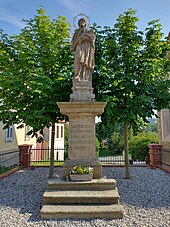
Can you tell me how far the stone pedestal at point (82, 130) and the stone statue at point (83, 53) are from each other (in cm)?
117

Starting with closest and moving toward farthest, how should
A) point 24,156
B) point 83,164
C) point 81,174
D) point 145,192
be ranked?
point 81,174 → point 83,164 → point 145,192 → point 24,156

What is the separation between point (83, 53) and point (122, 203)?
4.91 meters

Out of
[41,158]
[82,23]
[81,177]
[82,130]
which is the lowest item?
[41,158]

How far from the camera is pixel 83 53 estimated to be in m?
6.47

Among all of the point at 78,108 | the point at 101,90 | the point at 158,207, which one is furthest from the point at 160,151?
the point at 78,108

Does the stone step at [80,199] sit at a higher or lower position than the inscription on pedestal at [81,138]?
lower

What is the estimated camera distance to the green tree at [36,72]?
283 inches

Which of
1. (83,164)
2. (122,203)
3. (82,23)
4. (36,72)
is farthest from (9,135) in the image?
(122,203)

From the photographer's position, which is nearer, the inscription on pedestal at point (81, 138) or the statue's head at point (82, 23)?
the inscription on pedestal at point (81, 138)

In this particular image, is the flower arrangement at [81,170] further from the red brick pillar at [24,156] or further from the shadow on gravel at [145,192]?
the red brick pillar at [24,156]

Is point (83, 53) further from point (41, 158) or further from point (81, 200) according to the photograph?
point (41, 158)

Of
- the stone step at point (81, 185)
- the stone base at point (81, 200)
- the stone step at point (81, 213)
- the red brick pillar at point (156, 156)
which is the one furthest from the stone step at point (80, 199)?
the red brick pillar at point (156, 156)

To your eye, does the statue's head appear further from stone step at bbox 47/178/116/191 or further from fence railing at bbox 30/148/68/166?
fence railing at bbox 30/148/68/166

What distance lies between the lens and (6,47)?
319 inches
